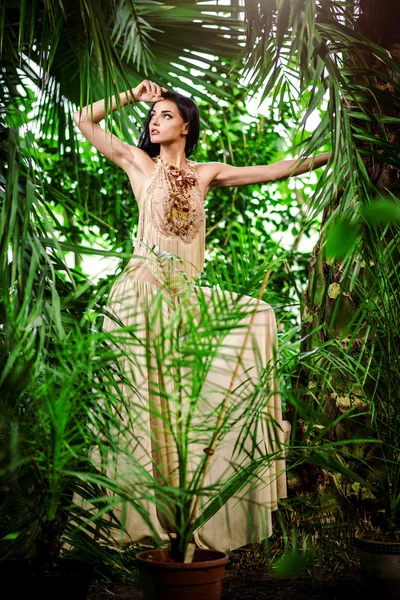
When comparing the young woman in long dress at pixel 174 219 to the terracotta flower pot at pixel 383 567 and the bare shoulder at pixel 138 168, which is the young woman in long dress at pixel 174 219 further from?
the terracotta flower pot at pixel 383 567

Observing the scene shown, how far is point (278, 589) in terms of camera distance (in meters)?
2.31

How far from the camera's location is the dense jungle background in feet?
5.68

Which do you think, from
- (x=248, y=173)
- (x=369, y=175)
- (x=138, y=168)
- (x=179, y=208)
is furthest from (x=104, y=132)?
(x=369, y=175)

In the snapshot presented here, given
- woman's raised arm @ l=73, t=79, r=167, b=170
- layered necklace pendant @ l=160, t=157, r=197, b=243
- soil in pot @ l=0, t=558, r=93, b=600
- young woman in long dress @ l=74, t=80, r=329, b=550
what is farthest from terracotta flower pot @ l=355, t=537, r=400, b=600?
woman's raised arm @ l=73, t=79, r=167, b=170

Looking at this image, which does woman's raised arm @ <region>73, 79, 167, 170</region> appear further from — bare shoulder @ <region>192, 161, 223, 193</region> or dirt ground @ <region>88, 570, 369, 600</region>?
dirt ground @ <region>88, 570, 369, 600</region>

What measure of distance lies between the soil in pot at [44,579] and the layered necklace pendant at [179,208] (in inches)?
53.9

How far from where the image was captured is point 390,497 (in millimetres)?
2217

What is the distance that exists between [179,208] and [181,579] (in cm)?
146

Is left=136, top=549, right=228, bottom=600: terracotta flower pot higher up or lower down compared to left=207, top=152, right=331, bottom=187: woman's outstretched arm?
lower down

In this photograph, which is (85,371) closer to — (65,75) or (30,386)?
(30,386)

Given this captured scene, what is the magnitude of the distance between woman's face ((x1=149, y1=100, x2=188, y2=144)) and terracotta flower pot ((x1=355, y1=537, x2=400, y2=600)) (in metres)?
1.59

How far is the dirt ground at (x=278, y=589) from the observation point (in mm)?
2203

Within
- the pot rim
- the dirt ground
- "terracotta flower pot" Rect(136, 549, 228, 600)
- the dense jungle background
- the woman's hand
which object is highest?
the woman's hand

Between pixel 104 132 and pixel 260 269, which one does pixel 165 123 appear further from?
pixel 260 269
